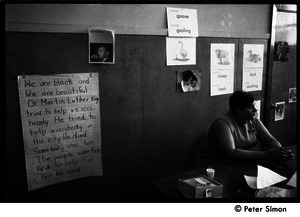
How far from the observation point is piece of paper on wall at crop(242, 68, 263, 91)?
257 cm

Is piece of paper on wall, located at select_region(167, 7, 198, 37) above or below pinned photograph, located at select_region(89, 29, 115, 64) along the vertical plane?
above

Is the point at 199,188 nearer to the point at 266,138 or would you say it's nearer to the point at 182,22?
the point at 266,138

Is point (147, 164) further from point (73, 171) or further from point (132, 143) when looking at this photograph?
point (73, 171)

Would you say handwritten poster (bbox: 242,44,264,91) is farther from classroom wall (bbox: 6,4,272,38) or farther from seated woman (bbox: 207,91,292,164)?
seated woman (bbox: 207,91,292,164)

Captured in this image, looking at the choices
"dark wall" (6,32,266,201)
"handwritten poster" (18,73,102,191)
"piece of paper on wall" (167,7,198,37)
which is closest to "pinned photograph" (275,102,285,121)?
"dark wall" (6,32,266,201)

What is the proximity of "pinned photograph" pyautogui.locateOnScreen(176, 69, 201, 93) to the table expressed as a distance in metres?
0.80

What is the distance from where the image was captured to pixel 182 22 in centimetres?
206

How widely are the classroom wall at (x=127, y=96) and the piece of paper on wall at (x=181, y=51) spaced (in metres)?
0.05

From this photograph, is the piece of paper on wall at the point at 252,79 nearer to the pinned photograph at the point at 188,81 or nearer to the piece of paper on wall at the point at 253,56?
the piece of paper on wall at the point at 253,56

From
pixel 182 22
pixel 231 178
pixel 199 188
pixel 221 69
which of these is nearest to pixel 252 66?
pixel 221 69

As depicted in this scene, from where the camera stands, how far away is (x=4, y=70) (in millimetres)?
1480

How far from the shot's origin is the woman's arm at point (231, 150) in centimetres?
168

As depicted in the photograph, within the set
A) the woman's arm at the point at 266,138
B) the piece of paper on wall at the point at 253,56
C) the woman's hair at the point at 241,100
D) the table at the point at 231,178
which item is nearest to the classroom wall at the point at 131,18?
the piece of paper on wall at the point at 253,56

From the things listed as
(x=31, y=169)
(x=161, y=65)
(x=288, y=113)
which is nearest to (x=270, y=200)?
(x=161, y=65)
